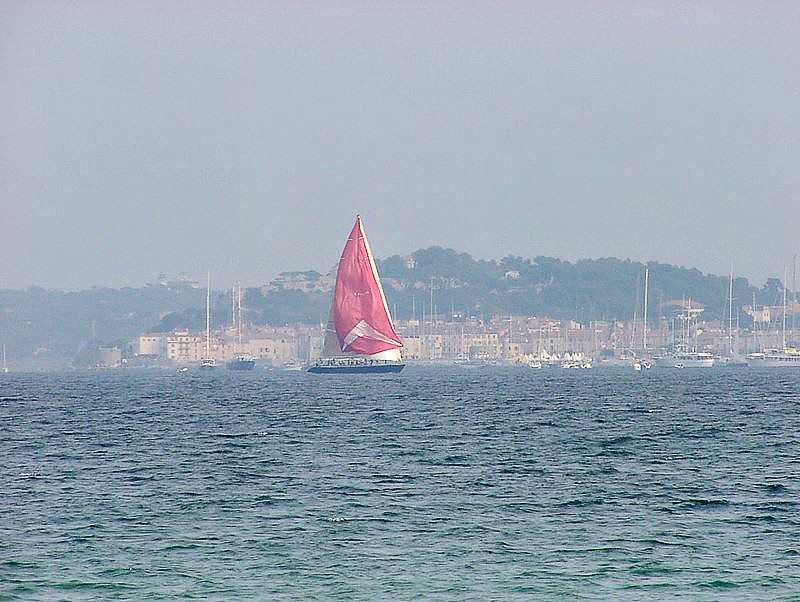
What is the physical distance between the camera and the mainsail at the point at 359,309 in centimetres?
13612

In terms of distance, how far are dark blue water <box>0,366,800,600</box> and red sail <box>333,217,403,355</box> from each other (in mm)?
67997

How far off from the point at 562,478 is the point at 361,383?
9954 cm

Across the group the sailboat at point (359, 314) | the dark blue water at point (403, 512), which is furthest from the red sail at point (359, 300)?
the dark blue water at point (403, 512)

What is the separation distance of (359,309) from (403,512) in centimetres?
10291

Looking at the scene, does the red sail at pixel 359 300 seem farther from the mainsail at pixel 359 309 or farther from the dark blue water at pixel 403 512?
the dark blue water at pixel 403 512

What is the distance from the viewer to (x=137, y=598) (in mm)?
25500

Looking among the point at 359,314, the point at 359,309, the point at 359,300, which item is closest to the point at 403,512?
the point at 359,300

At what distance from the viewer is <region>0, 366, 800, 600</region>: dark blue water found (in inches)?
1057

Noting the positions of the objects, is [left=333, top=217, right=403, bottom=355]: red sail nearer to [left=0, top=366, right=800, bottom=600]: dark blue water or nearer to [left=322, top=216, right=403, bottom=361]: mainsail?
[left=322, top=216, right=403, bottom=361]: mainsail

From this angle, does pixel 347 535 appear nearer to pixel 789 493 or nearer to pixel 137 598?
pixel 137 598

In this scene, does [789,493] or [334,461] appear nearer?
[789,493]

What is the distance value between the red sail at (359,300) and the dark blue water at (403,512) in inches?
2677

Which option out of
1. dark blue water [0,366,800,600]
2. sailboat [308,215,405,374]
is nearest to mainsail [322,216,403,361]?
sailboat [308,215,405,374]

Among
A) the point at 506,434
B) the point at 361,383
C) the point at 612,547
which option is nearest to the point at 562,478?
the point at 612,547
